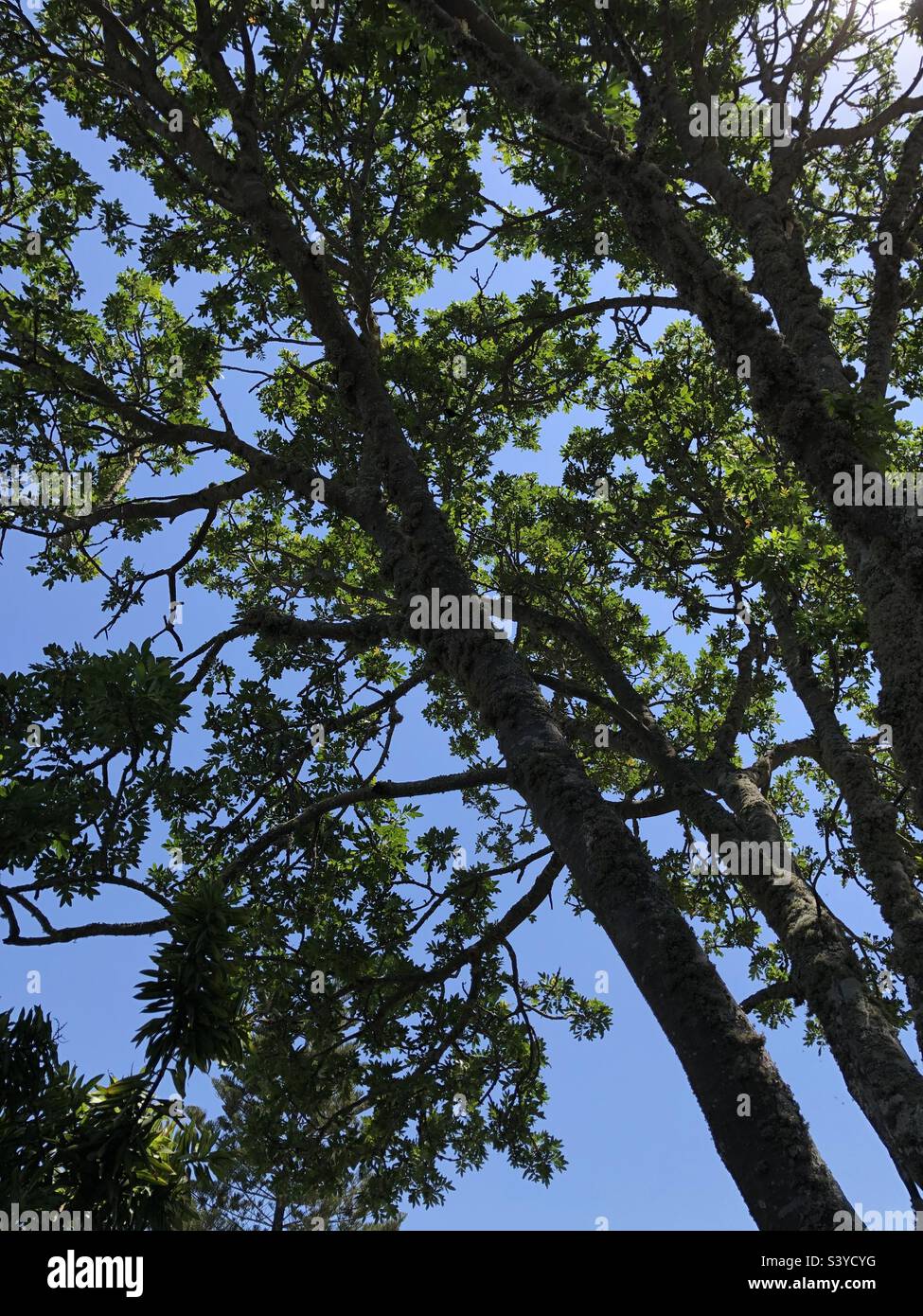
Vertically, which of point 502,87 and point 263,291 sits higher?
point 263,291

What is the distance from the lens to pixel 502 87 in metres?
5.30

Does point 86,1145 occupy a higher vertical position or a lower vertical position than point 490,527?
lower

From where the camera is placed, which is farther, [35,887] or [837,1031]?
[837,1031]

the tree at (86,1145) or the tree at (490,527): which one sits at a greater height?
the tree at (490,527)

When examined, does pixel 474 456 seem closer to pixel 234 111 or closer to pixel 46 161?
pixel 234 111

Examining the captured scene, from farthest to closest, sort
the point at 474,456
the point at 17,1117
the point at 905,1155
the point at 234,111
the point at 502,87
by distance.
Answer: the point at 474,456 < the point at 234,111 < the point at 502,87 < the point at 905,1155 < the point at 17,1117

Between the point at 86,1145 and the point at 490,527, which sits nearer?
the point at 86,1145

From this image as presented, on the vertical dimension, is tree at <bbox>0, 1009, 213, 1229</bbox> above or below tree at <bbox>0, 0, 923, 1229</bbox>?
below

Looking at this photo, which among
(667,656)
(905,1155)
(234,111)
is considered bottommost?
(905,1155)

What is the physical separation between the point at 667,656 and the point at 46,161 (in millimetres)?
9368
